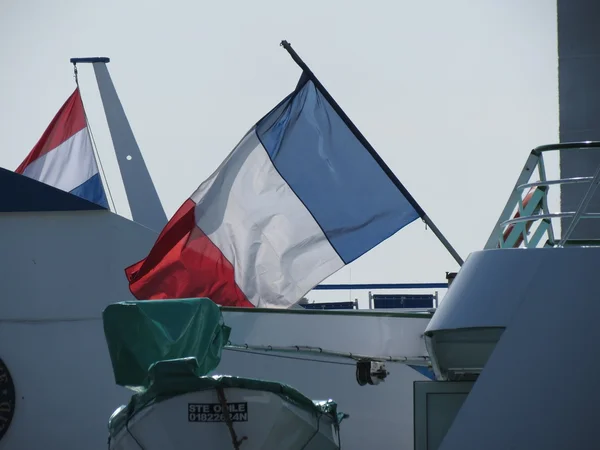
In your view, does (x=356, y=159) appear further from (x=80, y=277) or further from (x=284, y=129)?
(x=80, y=277)

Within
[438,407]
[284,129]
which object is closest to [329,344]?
[284,129]

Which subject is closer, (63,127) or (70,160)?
(70,160)

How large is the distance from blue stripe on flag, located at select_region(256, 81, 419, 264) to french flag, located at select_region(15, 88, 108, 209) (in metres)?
6.54

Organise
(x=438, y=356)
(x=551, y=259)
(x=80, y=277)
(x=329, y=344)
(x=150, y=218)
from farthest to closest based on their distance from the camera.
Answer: (x=150, y=218)
(x=80, y=277)
(x=329, y=344)
(x=438, y=356)
(x=551, y=259)

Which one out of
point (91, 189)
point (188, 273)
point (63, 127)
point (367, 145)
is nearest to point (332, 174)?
point (367, 145)

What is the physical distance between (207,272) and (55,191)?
11.5 feet

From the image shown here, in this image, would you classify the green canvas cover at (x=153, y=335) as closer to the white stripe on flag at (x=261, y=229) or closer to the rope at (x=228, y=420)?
the rope at (x=228, y=420)

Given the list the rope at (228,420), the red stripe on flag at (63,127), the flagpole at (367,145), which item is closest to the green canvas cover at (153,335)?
the rope at (228,420)

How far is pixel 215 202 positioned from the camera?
12.0m

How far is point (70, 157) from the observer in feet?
59.2

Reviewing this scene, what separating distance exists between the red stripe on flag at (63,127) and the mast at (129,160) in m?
1.06

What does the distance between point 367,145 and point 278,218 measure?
123 centimetres

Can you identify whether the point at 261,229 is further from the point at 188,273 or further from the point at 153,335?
the point at 153,335

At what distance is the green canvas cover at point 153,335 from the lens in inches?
388
